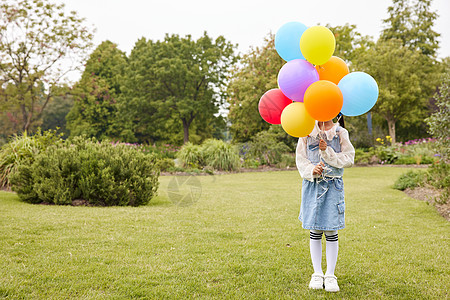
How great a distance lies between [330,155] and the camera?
10.2ft

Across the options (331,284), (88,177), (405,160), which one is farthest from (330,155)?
(405,160)

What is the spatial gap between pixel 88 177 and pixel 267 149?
11.7m

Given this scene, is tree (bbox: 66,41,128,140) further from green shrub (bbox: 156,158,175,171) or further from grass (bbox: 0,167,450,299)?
grass (bbox: 0,167,450,299)

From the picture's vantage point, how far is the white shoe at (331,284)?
3.01 metres

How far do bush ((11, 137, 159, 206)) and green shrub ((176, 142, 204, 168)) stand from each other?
29.9 ft

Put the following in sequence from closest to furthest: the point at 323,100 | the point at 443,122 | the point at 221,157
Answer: the point at 323,100 → the point at 443,122 → the point at 221,157

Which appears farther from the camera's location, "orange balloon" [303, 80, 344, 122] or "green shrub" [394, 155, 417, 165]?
"green shrub" [394, 155, 417, 165]

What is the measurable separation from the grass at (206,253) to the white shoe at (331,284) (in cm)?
6

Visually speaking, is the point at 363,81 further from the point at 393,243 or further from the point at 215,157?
the point at 215,157

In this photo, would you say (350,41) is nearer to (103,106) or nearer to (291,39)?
(103,106)

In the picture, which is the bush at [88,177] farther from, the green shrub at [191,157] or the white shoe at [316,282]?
the green shrub at [191,157]

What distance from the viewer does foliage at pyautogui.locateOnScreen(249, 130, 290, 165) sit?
1717 cm

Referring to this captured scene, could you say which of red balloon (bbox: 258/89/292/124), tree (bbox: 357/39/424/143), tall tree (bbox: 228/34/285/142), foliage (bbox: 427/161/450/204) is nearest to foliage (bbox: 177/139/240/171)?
tall tree (bbox: 228/34/285/142)

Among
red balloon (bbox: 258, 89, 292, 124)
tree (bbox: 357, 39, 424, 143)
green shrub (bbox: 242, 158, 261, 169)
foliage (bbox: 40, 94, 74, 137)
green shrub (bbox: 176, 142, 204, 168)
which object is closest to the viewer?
red balloon (bbox: 258, 89, 292, 124)
